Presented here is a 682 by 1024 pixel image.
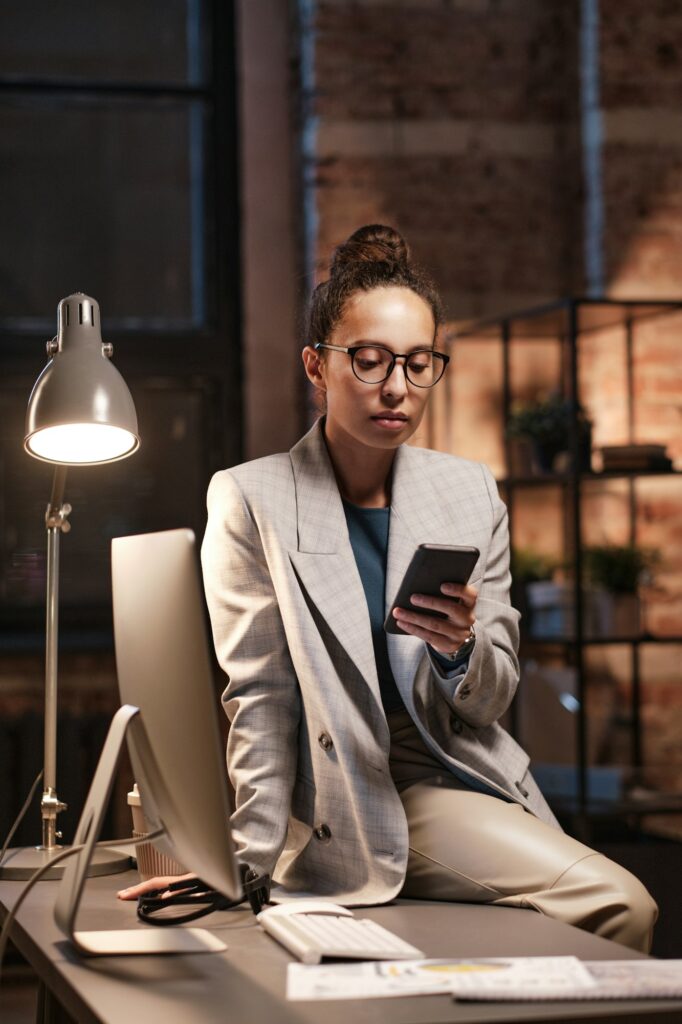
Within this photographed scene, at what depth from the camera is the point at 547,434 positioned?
162 inches

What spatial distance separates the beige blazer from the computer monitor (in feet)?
0.99

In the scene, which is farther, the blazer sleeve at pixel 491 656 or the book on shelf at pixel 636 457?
the book on shelf at pixel 636 457

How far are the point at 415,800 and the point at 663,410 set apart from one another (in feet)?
9.00

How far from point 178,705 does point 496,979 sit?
1.37ft

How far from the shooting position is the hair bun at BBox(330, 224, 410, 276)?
6.70ft

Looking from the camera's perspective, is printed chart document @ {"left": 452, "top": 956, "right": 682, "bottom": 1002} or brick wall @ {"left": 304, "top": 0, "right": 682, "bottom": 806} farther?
brick wall @ {"left": 304, "top": 0, "right": 682, "bottom": 806}

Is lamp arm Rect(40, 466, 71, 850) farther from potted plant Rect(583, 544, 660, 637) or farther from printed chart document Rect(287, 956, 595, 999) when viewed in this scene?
potted plant Rect(583, 544, 660, 637)

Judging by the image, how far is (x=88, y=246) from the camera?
14.6 ft

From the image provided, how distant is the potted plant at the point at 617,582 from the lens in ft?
13.1

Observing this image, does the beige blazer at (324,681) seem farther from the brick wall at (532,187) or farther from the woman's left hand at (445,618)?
the brick wall at (532,187)

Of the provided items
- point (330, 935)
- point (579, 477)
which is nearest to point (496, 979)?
point (330, 935)

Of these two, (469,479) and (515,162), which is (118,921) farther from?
(515,162)

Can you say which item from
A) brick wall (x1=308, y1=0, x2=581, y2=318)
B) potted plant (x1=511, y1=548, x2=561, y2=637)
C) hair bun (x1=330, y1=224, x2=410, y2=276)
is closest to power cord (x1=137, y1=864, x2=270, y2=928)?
hair bun (x1=330, y1=224, x2=410, y2=276)

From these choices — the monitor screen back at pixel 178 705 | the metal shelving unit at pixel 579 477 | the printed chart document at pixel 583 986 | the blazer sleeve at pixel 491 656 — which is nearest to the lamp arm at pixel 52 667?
the monitor screen back at pixel 178 705
